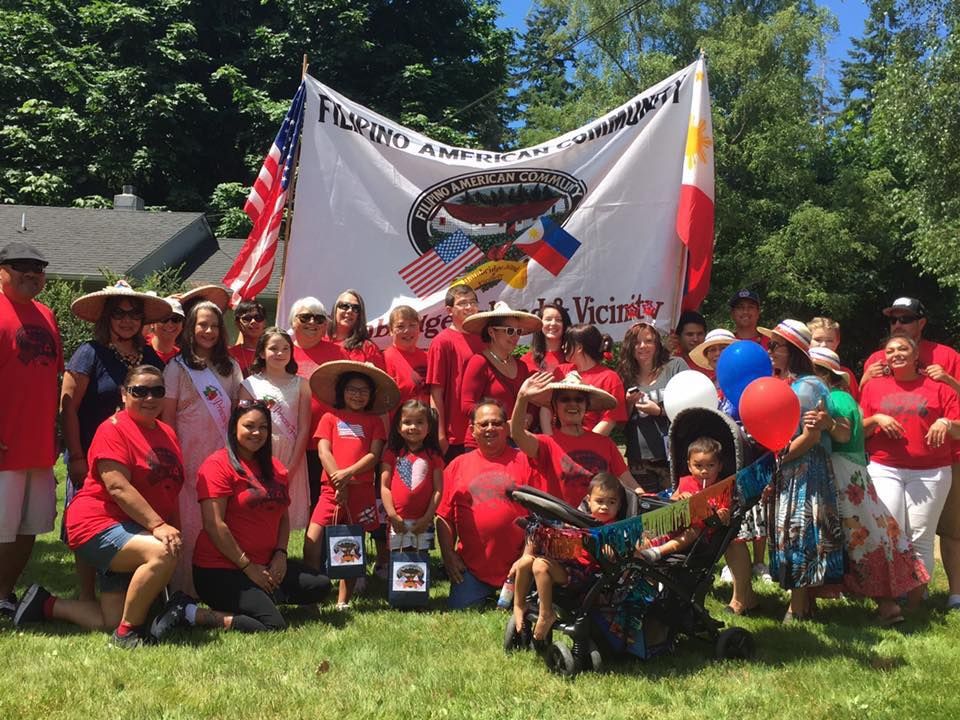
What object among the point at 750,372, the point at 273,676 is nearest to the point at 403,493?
the point at 273,676

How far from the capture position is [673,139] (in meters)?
7.93

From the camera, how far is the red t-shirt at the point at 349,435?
240 inches

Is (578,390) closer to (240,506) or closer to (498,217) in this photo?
(240,506)

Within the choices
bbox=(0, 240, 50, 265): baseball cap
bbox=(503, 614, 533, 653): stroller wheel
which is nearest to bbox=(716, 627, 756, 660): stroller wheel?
bbox=(503, 614, 533, 653): stroller wheel

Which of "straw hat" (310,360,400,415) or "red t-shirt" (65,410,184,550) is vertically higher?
"straw hat" (310,360,400,415)

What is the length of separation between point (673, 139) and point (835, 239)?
1723 centimetres

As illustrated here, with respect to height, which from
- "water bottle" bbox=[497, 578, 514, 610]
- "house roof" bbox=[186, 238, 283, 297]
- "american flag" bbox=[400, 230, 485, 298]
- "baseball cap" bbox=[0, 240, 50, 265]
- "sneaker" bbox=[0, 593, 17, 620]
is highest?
"house roof" bbox=[186, 238, 283, 297]

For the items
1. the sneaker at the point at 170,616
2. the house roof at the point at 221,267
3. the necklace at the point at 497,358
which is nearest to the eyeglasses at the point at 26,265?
the sneaker at the point at 170,616

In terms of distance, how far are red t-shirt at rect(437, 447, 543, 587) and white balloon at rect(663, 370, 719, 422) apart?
A: 3.07 ft

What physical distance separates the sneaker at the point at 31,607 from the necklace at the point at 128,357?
140cm

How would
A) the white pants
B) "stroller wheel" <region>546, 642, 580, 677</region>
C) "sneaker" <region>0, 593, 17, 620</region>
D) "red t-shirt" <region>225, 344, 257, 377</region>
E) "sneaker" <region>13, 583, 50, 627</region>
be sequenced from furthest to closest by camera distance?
"red t-shirt" <region>225, 344, 257, 377</region>, the white pants, "sneaker" <region>0, 593, 17, 620</region>, "sneaker" <region>13, 583, 50, 627</region>, "stroller wheel" <region>546, 642, 580, 677</region>

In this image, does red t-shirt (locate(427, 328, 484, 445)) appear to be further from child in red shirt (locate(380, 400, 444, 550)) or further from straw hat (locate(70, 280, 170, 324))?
straw hat (locate(70, 280, 170, 324))

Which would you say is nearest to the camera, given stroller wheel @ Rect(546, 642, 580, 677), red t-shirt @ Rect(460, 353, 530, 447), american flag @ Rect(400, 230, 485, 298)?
stroller wheel @ Rect(546, 642, 580, 677)

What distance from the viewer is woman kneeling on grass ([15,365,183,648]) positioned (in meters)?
5.00
